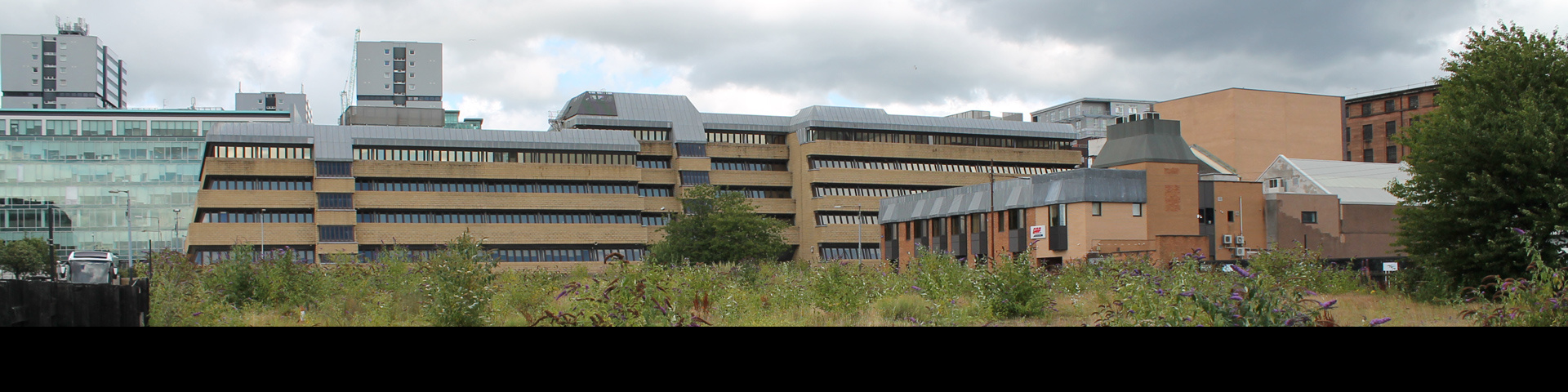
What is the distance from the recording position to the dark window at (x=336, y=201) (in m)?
93.1

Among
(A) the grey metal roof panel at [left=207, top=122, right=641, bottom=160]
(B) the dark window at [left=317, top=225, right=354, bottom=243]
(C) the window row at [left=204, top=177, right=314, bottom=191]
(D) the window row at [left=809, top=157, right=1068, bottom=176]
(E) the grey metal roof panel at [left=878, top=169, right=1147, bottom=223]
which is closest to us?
(E) the grey metal roof panel at [left=878, top=169, right=1147, bottom=223]

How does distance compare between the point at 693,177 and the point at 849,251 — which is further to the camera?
the point at 849,251

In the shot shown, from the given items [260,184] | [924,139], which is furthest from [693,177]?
[260,184]

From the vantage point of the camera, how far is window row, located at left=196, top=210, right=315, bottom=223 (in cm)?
9088

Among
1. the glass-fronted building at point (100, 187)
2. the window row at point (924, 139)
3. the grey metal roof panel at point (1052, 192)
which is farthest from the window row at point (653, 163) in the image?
the glass-fronted building at point (100, 187)

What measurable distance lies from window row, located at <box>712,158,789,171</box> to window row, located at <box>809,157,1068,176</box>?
5.37 m

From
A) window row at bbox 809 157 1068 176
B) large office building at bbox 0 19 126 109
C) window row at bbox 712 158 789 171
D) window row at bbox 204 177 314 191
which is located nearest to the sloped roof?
window row at bbox 809 157 1068 176

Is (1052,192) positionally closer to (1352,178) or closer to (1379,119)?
(1352,178)

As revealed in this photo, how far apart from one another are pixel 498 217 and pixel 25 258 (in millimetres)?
35802

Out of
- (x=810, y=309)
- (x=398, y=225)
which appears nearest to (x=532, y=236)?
(x=398, y=225)

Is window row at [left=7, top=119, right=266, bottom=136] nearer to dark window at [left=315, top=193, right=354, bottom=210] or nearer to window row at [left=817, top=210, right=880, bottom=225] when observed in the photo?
dark window at [left=315, top=193, right=354, bottom=210]

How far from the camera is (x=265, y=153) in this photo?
9444 cm
